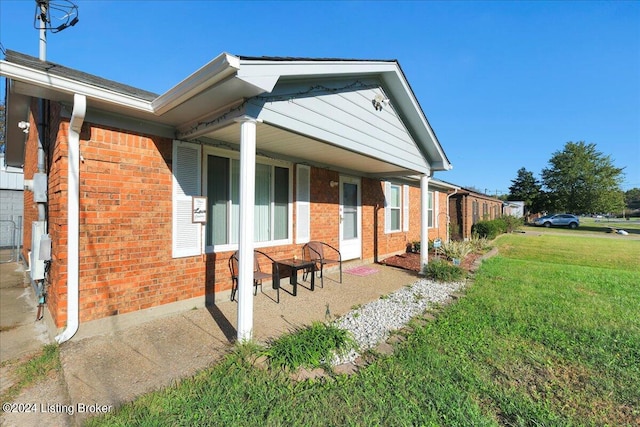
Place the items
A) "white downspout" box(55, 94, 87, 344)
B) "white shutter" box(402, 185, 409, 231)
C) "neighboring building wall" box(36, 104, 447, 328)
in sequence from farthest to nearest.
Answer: "white shutter" box(402, 185, 409, 231) < "neighboring building wall" box(36, 104, 447, 328) < "white downspout" box(55, 94, 87, 344)

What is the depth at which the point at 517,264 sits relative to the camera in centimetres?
876

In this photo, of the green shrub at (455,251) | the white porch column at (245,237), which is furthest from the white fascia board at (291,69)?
the green shrub at (455,251)

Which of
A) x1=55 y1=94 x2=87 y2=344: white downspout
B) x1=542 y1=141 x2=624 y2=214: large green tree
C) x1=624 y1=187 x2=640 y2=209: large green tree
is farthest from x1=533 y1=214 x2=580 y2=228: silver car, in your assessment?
x1=624 y1=187 x2=640 y2=209: large green tree

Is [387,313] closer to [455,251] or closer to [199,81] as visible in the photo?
[199,81]

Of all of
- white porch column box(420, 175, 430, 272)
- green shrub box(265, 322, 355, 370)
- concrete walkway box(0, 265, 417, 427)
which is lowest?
concrete walkway box(0, 265, 417, 427)

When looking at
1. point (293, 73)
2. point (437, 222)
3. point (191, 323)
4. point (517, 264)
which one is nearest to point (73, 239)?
point (191, 323)

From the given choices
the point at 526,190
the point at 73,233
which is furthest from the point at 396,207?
the point at 526,190

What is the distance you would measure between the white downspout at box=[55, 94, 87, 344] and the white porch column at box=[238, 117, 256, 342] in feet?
6.51

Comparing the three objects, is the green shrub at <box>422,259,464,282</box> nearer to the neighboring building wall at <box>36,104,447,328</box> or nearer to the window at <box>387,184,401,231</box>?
the window at <box>387,184,401,231</box>

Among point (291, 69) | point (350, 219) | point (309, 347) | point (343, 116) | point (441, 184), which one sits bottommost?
point (309, 347)

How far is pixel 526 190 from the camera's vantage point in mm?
46188

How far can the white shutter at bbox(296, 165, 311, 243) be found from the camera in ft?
20.5

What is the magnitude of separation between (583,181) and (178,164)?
48.3m

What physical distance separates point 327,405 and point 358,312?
2372 mm
